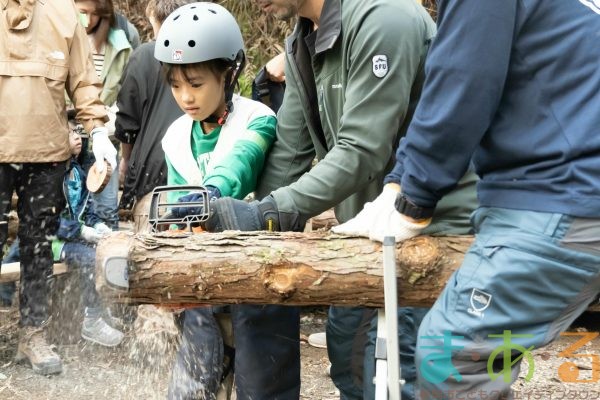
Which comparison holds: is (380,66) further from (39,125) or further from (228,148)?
(39,125)

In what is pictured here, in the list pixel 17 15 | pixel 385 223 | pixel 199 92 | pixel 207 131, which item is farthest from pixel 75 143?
pixel 385 223

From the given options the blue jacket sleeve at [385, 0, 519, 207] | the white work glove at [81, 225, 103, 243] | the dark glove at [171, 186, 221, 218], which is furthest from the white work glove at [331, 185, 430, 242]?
the white work glove at [81, 225, 103, 243]

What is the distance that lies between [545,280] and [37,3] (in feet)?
13.0

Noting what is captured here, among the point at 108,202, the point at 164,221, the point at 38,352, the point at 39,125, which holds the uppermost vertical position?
the point at 164,221

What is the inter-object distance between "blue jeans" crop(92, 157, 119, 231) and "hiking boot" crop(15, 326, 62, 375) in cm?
93

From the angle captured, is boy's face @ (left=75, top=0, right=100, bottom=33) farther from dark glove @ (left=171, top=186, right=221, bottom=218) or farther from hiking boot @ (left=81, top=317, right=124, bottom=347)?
dark glove @ (left=171, top=186, right=221, bottom=218)

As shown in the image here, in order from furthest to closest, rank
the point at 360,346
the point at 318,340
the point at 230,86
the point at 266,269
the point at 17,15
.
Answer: the point at 318,340
the point at 17,15
the point at 230,86
the point at 360,346
the point at 266,269

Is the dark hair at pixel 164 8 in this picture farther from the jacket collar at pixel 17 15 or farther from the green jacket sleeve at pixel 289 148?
the green jacket sleeve at pixel 289 148

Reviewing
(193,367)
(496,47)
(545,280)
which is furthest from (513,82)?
(193,367)

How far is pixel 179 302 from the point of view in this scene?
3.23 metres

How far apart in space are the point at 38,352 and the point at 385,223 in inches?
135

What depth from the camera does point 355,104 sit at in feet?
11.0

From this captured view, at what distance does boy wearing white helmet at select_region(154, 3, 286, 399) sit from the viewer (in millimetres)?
3938

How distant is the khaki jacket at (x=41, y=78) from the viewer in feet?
17.3
